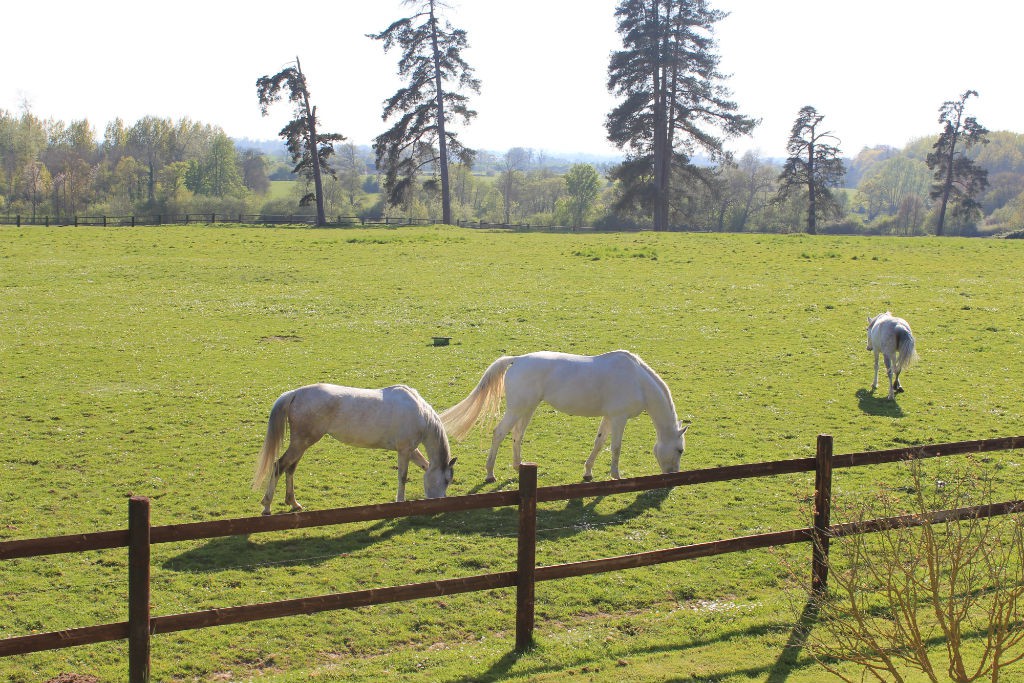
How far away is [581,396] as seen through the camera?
38.5 ft

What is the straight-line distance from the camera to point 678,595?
8.10 metres

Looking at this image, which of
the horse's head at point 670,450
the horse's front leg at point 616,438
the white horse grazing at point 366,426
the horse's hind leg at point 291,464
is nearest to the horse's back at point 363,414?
the white horse grazing at point 366,426

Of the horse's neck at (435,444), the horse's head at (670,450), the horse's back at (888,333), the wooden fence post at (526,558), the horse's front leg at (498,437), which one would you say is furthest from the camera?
the horse's back at (888,333)

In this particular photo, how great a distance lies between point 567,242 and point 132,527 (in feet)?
118

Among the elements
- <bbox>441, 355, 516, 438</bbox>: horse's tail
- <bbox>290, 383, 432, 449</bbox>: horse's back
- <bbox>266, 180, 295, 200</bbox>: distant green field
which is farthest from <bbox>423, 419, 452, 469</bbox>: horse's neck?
<bbox>266, 180, 295, 200</bbox>: distant green field

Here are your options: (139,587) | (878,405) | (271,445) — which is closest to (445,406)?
(271,445)

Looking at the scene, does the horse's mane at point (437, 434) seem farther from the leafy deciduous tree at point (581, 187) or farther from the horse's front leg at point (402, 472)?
the leafy deciduous tree at point (581, 187)

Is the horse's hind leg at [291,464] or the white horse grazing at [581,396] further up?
the white horse grazing at [581,396]

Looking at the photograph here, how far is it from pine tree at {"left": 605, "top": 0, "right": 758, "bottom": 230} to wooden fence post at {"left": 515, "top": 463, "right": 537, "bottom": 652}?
46381 millimetres

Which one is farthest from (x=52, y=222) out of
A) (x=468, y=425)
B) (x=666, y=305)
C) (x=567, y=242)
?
(x=468, y=425)

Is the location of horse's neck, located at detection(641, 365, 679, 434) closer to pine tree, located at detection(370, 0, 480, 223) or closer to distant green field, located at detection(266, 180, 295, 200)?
pine tree, located at detection(370, 0, 480, 223)

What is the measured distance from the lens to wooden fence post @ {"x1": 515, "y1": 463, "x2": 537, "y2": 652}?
21.0 feet

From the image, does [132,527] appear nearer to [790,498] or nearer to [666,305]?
[790,498]

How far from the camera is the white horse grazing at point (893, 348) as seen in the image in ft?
53.3
